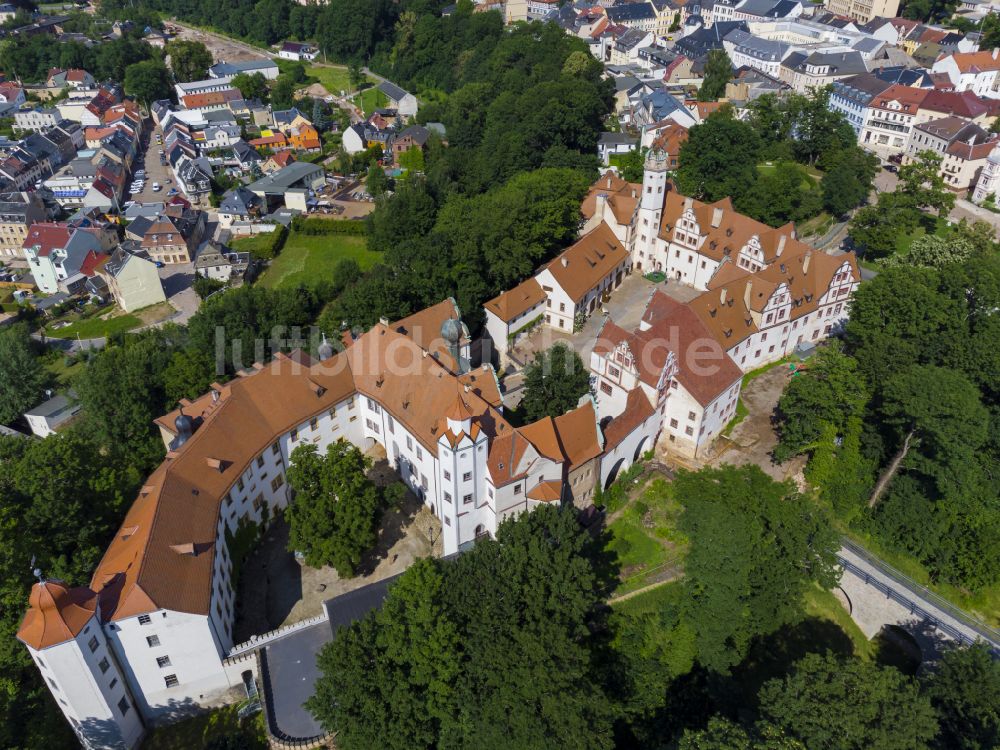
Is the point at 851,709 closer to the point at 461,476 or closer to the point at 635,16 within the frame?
the point at 461,476

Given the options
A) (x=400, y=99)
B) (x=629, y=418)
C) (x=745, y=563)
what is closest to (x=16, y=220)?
(x=400, y=99)

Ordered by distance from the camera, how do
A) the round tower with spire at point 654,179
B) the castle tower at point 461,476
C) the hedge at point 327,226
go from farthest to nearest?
the hedge at point 327,226 < the round tower with spire at point 654,179 < the castle tower at point 461,476

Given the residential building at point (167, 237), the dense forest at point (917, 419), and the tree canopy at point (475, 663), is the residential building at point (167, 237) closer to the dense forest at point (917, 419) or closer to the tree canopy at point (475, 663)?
the tree canopy at point (475, 663)

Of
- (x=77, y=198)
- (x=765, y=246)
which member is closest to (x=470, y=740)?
(x=765, y=246)

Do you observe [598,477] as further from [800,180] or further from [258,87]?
[258,87]

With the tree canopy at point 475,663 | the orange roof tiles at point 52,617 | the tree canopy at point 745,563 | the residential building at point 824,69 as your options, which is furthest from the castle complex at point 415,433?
the residential building at point 824,69

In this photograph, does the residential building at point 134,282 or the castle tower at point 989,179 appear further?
the residential building at point 134,282

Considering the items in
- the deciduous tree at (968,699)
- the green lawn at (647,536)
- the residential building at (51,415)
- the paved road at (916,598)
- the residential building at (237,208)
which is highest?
the deciduous tree at (968,699)
